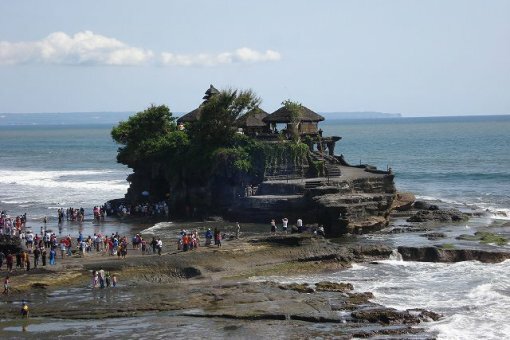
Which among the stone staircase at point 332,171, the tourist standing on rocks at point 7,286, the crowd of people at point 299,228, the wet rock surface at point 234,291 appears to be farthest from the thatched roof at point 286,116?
the tourist standing on rocks at point 7,286

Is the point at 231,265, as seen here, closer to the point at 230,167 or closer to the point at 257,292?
the point at 257,292

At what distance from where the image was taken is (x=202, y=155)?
54750mm

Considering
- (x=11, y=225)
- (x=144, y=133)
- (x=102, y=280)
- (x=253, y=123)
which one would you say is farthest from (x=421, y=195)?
(x=102, y=280)

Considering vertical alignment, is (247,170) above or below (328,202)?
above

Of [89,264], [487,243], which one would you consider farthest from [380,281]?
[89,264]

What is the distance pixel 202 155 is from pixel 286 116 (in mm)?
6920

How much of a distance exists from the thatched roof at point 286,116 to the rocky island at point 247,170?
7 centimetres

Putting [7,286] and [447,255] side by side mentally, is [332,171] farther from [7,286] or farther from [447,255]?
[7,286]

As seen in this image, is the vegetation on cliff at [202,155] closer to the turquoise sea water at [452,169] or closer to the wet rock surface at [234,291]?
the wet rock surface at [234,291]

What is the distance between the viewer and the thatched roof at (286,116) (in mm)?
57281

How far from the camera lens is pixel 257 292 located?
34.3 metres

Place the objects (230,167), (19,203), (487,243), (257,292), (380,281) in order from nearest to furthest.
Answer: (257,292) → (380,281) → (487,243) → (230,167) → (19,203)

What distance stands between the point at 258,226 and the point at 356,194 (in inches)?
262

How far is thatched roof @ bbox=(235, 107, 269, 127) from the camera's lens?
57.3 meters
